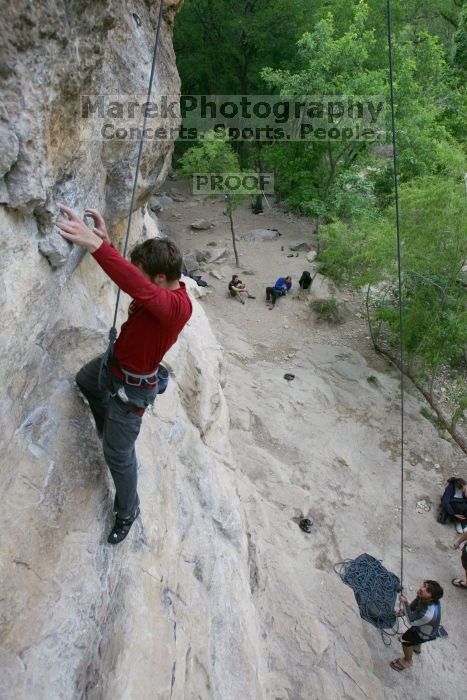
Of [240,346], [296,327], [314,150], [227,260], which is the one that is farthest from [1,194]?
[314,150]

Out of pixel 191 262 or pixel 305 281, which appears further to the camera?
pixel 191 262

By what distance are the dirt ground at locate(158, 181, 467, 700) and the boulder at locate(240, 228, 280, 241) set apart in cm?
299

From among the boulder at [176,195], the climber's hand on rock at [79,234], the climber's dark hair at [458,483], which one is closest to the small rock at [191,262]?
the boulder at [176,195]

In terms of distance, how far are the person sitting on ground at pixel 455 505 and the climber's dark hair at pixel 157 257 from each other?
25.4 ft

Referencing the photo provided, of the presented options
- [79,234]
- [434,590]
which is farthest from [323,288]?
[79,234]

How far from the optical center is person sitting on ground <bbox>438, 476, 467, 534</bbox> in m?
8.22

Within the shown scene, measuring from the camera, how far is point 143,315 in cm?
266

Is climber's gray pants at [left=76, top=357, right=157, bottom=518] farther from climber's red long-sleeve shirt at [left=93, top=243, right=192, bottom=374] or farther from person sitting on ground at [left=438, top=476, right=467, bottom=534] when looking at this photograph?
person sitting on ground at [left=438, top=476, right=467, bottom=534]

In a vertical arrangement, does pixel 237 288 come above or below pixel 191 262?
below

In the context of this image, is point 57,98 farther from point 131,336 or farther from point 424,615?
point 424,615

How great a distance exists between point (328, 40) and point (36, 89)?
48.7ft

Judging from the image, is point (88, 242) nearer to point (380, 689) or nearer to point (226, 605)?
point (226, 605)

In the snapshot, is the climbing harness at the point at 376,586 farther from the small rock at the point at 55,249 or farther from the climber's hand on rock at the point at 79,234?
the climber's hand on rock at the point at 79,234

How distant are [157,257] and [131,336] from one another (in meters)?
0.49
